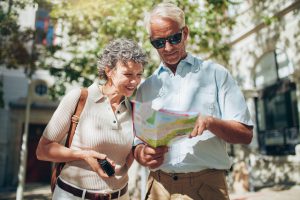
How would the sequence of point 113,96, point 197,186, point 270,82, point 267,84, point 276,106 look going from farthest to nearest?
point 267,84
point 270,82
point 276,106
point 113,96
point 197,186

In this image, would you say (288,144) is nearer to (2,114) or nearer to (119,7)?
(119,7)

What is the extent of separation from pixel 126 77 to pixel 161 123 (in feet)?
2.41

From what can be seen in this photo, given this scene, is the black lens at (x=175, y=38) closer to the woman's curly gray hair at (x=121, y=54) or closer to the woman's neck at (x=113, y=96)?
the woman's curly gray hair at (x=121, y=54)

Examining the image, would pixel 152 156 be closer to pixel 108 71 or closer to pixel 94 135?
pixel 94 135

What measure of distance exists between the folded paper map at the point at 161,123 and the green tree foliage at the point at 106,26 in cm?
567

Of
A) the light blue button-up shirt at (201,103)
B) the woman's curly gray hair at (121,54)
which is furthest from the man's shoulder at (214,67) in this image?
the woman's curly gray hair at (121,54)

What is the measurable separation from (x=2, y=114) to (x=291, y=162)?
13908 mm

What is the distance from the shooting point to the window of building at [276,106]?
32.0ft

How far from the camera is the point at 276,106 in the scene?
418 inches

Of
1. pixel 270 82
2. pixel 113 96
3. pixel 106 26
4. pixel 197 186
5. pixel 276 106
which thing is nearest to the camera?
pixel 197 186

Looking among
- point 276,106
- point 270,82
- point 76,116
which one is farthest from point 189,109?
point 270,82

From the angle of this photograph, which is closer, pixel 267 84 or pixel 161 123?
pixel 161 123

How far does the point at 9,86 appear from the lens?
53.1 ft

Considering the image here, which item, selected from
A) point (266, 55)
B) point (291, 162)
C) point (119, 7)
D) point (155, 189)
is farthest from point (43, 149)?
point (266, 55)
